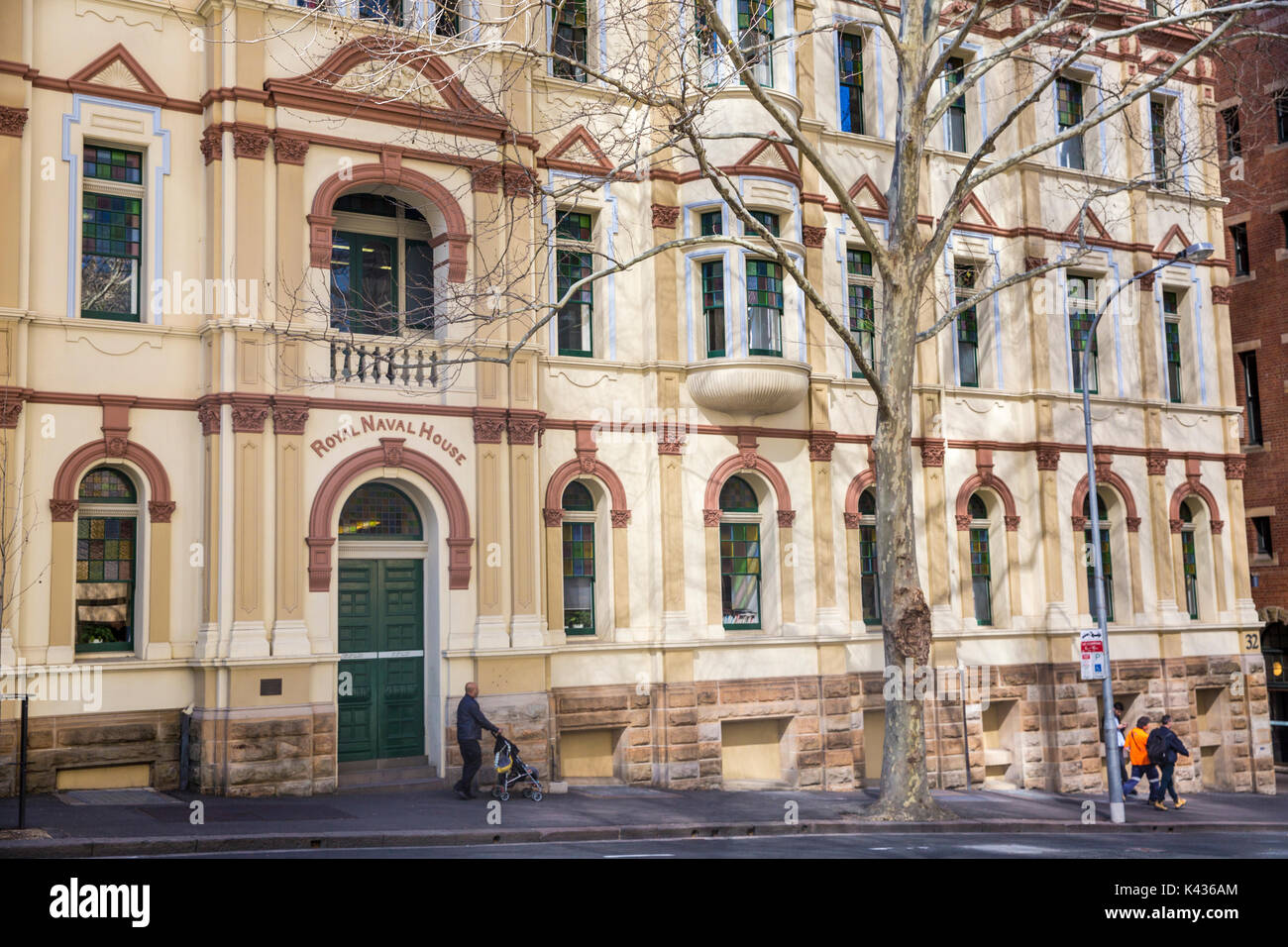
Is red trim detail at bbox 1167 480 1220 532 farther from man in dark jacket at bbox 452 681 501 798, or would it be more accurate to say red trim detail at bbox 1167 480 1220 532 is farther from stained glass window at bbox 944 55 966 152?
man in dark jacket at bbox 452 681 501 798

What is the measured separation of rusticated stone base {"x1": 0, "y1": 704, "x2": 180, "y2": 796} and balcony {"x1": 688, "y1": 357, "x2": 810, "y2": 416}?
10569mm

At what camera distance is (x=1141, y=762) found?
1015 inches

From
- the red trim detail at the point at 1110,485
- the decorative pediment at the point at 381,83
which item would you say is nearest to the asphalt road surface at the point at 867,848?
the decorative pediment at the point at 381,83

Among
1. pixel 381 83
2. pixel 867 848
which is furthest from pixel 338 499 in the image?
pixel 867 848

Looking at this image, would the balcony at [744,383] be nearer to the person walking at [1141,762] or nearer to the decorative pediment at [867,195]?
the decorative pediment at [867,195]

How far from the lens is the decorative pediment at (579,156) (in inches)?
941

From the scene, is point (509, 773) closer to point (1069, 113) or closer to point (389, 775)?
point (389, 775)

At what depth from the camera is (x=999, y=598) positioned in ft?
96.1

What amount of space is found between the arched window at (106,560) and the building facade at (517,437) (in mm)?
47

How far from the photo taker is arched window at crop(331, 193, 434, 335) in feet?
72.8

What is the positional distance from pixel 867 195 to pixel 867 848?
15.9 metres

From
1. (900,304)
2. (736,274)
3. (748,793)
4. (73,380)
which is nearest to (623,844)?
(748,793)

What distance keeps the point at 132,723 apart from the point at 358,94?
396 inches

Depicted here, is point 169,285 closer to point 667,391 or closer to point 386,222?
point 386,222
